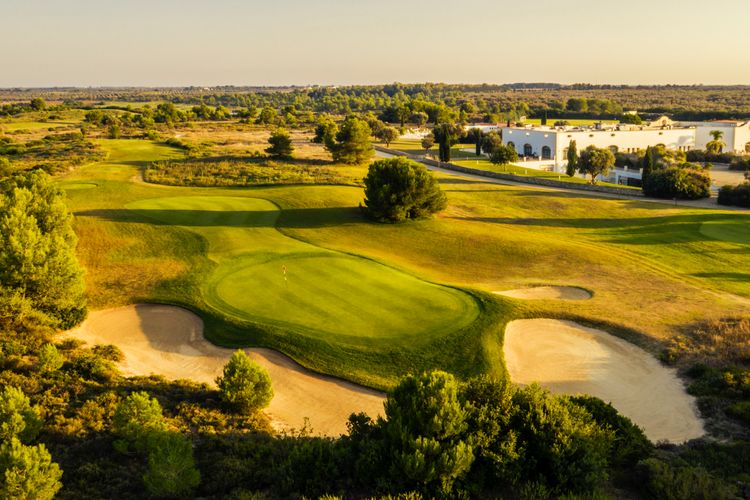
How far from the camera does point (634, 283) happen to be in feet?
101

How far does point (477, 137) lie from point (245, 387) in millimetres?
97707

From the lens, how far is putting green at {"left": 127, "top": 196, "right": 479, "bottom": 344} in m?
23.6

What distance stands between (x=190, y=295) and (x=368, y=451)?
1782 cm

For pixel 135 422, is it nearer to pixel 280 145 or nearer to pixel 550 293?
pixel 550 293

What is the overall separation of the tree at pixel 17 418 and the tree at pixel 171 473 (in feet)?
13.5

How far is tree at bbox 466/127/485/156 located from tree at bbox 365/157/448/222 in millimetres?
63652

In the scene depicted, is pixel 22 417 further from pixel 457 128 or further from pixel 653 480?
pixel 457 128

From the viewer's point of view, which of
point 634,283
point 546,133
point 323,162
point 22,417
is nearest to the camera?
point 22,417

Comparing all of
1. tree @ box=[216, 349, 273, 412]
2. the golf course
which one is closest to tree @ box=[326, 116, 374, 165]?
the golf course

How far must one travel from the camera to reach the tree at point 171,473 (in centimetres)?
1245

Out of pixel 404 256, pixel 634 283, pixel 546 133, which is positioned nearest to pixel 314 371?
pixel 404 256

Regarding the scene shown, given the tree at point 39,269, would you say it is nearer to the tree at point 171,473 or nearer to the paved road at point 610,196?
the tree at point 171,473

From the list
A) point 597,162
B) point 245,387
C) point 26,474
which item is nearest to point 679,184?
point 597,162

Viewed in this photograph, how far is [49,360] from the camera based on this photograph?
1991cm
